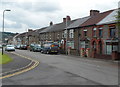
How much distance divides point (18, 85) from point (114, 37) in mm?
→ 22823

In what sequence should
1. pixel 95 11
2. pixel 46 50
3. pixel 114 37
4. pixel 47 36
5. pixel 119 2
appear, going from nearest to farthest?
1. pixel 119 2
2. pixel 114 37
3. pixel 46 50
4. pixel 95 11
5. pixel 47 36

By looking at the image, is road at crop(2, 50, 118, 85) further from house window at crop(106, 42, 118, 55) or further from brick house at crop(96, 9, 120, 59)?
house window at crop(106, 42, 118, 55)

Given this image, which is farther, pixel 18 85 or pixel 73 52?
pixel 73 52

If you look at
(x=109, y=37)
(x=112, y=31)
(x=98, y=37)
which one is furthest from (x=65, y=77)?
(x=98, y=37)

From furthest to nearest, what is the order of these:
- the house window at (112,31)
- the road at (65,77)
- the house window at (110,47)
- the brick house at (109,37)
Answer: the house window at (112,31), the house window at (110,47), the brick house at (109,37), the road at (65,77)

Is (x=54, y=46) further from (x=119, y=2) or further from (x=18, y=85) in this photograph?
(x=18, y=85)

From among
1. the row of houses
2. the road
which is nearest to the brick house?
the row of houses

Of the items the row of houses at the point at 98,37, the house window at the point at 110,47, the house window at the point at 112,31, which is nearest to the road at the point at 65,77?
the row of houses at the point at 98,37

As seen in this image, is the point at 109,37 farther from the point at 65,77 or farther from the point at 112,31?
the point at 65,77

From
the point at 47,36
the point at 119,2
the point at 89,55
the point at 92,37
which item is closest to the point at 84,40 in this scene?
the point at 92,37

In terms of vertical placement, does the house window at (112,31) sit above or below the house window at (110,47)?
above

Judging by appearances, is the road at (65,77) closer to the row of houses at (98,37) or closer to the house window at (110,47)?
the row of houses at (98,37)

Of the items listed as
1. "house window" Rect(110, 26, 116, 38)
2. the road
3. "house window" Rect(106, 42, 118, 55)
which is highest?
"house window" Rect(110, 26, 116, 38)

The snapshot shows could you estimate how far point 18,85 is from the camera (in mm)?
8320
